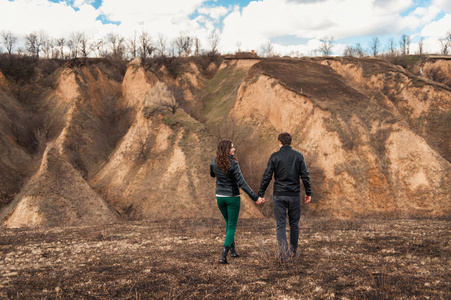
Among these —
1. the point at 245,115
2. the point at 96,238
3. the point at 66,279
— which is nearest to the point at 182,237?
the point at 96,238

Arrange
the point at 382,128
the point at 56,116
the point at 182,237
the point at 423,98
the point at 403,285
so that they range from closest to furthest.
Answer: the point at 403,285
the point at 182,237
the point at 382,128
the point at 423,98
the point at 56,116

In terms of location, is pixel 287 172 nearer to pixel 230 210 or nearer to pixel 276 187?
pixel 276 187

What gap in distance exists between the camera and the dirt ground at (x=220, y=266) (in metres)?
4.25

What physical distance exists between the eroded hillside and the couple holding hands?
43.3 feet

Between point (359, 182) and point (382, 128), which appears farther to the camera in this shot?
point (382, 128)

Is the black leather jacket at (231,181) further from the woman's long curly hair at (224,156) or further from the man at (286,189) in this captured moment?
the man at (286,189)

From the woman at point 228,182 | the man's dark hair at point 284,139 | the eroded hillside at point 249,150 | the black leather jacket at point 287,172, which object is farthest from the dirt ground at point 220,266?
the eroded hillside at point 249,150

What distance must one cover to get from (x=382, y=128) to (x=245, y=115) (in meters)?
11.5

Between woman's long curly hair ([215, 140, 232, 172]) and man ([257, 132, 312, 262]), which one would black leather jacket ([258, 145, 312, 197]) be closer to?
man ([257, 132, 312, 262])

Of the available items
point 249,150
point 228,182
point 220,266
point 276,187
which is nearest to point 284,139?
point 276,187

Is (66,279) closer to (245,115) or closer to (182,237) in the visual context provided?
(182,237)

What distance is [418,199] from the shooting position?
20500mm

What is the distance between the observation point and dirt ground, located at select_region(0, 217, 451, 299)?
4.25 m

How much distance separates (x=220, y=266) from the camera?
5.29 meters
